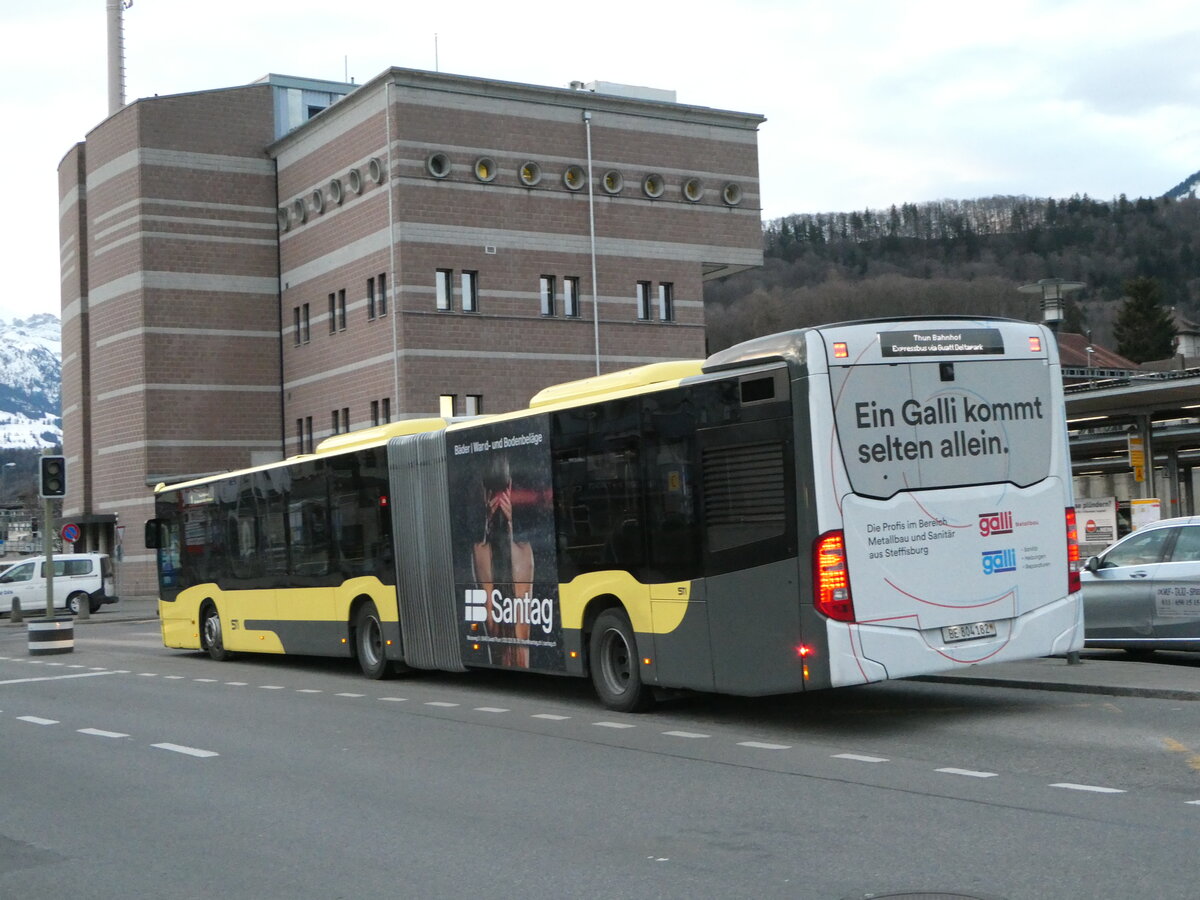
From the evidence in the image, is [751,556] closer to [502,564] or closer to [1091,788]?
[1091,788]

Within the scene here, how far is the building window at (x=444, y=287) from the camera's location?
45.2 metres

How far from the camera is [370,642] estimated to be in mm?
17656

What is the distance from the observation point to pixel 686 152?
163ft

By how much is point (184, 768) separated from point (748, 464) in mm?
4818

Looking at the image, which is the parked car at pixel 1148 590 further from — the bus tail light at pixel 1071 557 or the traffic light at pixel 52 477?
the traffic light at pixel 52 477

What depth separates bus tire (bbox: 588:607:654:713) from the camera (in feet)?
42.0

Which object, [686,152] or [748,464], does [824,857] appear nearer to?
[748,464]

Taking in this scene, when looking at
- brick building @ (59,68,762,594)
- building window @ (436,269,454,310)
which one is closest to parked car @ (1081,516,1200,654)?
brick building @ (59,68,762,594)

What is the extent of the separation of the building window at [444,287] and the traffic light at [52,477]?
66.2ft

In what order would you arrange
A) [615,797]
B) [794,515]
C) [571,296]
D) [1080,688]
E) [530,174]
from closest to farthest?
[615,797], [794,515], [1080,688], [530,174], [571,296]

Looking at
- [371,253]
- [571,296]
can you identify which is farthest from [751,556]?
[571,296]

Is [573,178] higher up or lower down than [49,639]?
higher up

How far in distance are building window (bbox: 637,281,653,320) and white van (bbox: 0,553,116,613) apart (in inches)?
753

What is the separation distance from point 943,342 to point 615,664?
424 cm
